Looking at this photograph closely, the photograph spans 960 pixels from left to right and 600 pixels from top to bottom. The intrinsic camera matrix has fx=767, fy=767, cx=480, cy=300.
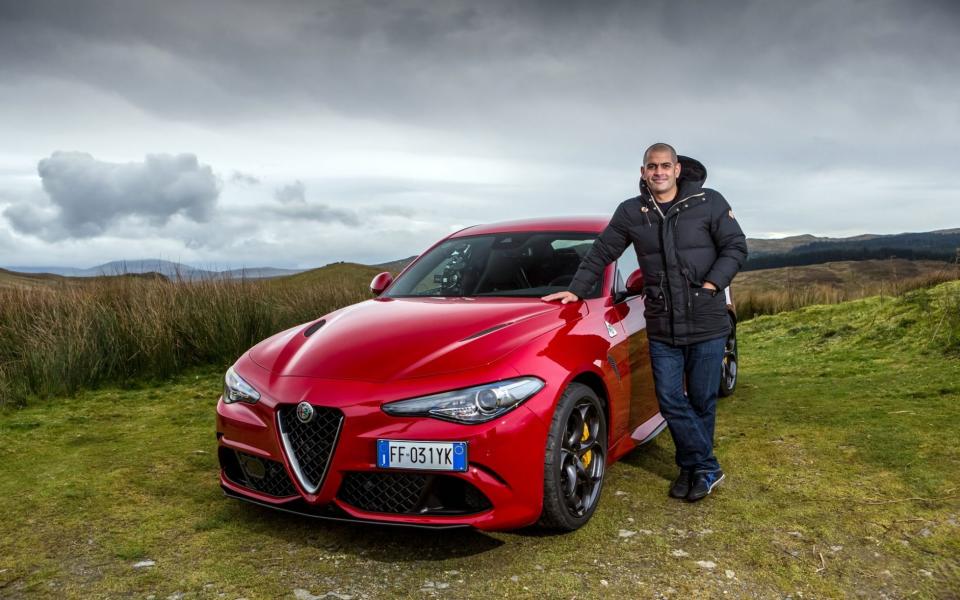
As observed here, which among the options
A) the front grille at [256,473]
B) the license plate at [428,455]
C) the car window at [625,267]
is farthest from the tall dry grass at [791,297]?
the front grille at [256,473]

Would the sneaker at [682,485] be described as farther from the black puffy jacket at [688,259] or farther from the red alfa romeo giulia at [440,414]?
the black puffy jacket at [688,259]

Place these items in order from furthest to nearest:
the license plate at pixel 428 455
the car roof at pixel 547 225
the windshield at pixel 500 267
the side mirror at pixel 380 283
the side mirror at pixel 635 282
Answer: the side mirror at pixel 380 283, the car roof at pixel 547 225, the windshield at pixel 500 267, the side mirror at pixel 635 282, the license plate at pixel 428 455

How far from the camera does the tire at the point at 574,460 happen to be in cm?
353

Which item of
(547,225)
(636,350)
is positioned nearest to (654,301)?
(636,350)

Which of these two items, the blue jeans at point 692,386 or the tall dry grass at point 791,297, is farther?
the tall dry grass at point 791,297

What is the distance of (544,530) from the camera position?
12.5 ft

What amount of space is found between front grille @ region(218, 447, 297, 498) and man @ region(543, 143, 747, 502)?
176cm

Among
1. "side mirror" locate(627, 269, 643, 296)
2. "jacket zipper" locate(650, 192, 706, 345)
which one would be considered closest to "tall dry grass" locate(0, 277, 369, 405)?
"side mirror" locate(627, 269, 643, 296)

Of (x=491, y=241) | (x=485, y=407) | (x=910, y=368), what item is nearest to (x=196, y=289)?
(x=491, y=241)

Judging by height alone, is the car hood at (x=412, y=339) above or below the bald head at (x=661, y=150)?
below

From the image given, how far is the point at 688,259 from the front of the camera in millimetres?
4289

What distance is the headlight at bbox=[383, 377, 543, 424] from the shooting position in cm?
331

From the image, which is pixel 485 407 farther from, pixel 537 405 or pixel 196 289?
pixel 196 289

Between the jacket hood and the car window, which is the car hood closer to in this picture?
the car window
